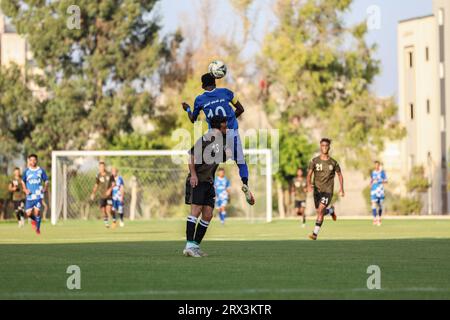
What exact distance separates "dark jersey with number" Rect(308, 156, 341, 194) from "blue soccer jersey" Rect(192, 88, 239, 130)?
9.15 metres

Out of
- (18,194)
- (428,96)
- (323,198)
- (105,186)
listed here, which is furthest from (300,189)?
(428,96)

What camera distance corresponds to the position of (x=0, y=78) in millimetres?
67750

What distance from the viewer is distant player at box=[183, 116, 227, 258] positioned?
54.7 feet

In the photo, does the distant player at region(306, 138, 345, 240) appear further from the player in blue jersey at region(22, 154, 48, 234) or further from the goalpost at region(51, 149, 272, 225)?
the goalpost at region(51, 149, 272, 225)

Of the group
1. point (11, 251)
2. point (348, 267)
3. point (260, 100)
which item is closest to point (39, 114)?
point (260, 100)

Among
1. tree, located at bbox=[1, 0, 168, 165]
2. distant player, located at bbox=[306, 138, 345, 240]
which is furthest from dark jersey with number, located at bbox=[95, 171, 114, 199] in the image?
tree, located at bbox=[1, 0, 168, 165]

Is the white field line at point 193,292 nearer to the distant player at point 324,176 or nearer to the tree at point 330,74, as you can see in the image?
the distant player at point 324,176

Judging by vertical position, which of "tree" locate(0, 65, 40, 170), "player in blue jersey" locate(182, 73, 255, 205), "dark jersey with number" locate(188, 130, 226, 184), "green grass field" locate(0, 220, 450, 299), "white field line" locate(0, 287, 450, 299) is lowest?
"white field line" locate(0, 287, 450, 299)

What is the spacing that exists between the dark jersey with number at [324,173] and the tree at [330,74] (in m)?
42.6

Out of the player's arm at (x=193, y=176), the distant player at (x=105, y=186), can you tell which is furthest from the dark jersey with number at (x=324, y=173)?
the distant player at (x=105, y=186)

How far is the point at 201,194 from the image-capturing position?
17094 millimetres
